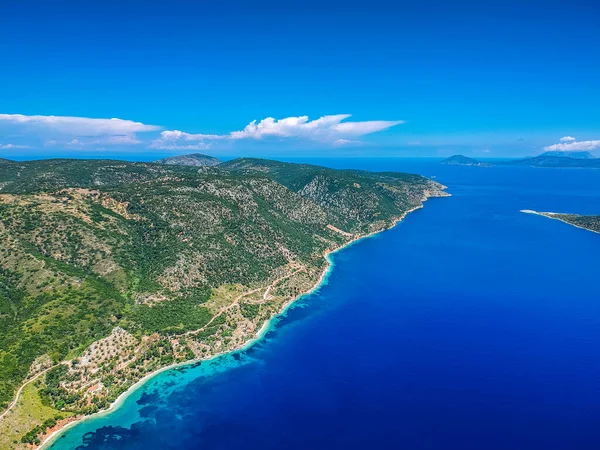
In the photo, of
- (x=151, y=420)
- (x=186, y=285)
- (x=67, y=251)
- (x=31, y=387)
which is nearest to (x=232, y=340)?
(x=186, y=285)

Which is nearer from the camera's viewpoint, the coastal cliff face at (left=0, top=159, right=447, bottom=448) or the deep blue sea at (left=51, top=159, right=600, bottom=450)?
the deep blue sea at (left=51, top=159, right=600, bottom=450)

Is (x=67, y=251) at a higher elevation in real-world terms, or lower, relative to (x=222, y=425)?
higher

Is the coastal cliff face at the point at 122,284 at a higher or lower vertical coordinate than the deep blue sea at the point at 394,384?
higher

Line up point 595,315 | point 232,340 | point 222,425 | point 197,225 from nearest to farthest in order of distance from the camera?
point 222,425, point 232,340, point 595,315, point 197,225

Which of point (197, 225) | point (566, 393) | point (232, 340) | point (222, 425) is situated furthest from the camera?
point (197, 225)

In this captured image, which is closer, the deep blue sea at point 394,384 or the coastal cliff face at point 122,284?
the deep blue sea at point 394,384

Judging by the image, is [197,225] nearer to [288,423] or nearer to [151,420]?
[151,420]

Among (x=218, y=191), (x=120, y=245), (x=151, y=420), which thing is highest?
(x=218, y=191)

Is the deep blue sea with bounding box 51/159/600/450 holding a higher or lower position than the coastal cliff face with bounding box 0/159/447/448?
lower
